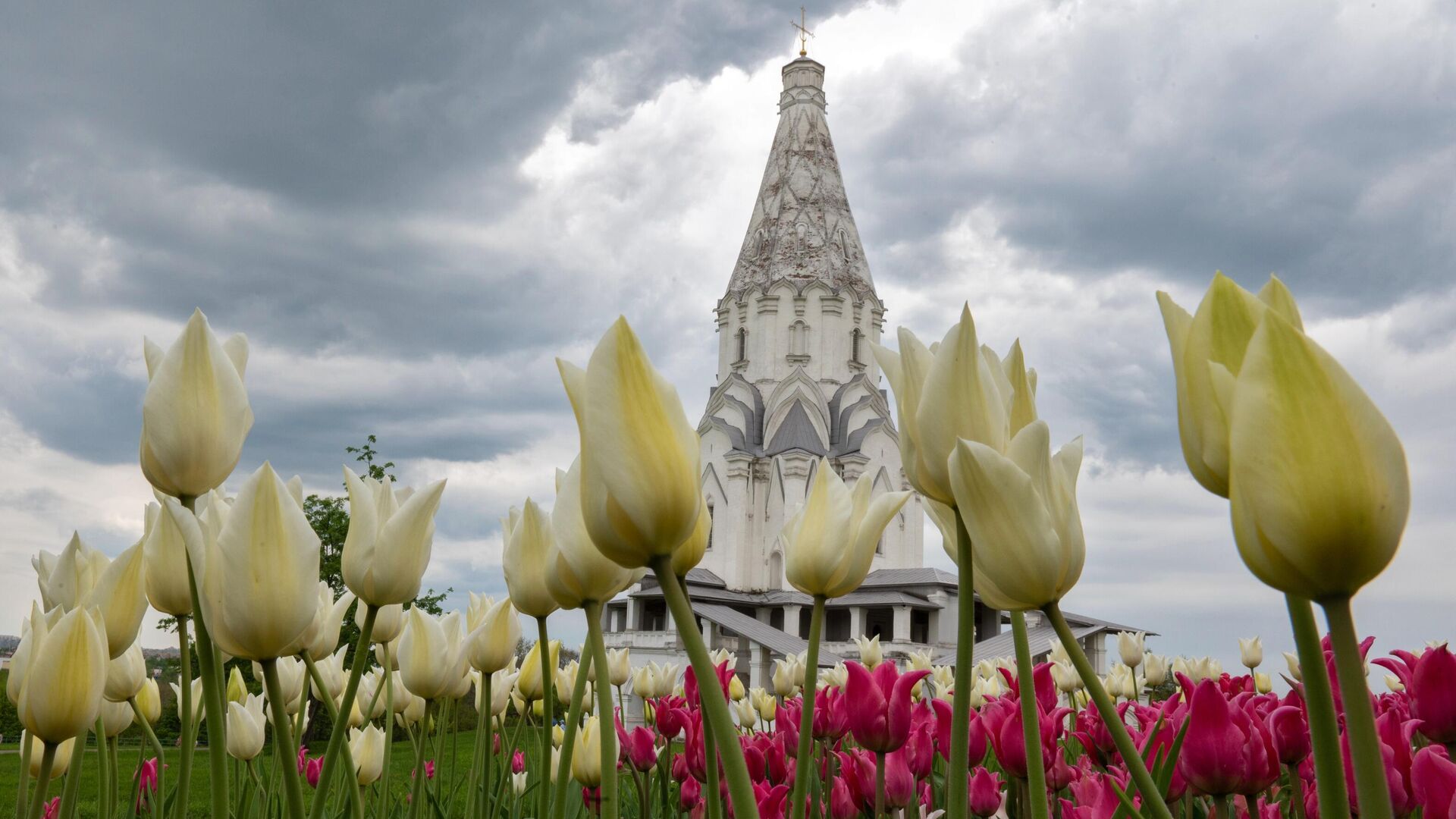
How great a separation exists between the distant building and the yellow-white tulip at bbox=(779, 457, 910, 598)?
29898 millimetres

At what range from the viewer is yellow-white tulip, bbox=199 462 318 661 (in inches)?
50.4

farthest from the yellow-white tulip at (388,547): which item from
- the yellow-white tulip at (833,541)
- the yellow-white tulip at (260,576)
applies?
the yellow-white tulip at (833,541)

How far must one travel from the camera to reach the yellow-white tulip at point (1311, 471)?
2.30 ft

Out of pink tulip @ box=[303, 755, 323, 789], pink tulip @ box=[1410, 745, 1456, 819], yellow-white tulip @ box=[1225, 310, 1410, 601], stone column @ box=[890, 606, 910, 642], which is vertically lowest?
pink tulip @ box=[303, 755, 323, 789]

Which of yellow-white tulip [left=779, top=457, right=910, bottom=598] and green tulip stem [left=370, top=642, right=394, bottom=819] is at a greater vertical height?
yellow-white tulip [left=779, top=457, right=910, bottom=598]

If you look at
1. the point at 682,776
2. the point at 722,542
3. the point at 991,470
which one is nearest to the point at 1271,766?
the point at 991,470

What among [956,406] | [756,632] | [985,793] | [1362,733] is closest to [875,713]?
[985,793]

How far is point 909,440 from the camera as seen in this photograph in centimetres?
132

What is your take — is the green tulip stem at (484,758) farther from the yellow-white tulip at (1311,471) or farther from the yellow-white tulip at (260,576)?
the yellow-white tulip at (1311,471)

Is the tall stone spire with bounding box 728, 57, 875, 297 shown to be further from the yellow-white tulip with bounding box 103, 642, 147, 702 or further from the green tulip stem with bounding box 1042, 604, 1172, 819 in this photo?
the green tulip stem with bounding box 1042, 604, 1172, 819

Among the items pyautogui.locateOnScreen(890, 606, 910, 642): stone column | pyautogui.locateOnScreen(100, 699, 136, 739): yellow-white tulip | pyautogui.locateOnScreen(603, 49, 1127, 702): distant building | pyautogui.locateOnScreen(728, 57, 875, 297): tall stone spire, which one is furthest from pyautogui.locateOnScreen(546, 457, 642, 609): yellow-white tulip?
pyautogui.locateOnScreen(728, 57, 875, 297): tall stone spire

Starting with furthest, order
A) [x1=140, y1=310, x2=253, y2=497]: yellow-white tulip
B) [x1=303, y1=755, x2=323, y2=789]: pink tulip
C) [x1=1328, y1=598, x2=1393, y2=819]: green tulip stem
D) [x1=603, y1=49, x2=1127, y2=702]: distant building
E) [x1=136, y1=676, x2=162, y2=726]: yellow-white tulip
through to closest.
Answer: [x1=603, y1=49, x2=1127, y2=702]: distant building, [x1=303, y1=755, x2=323, y2=789]: pink tulip, [x1=136, y1=676, x2=162, y2=726]: yellow-white tulip, [x1=140, y1=310, x2=253, y2=497]: yellow-white tulip, [x1=1328, y1=598, x2=1393, y2=819]: green tulip stem

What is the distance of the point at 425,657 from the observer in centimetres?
239

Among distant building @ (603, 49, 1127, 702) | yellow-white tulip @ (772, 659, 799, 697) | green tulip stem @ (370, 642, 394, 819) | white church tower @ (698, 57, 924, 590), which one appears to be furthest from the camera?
white church tower @ (698, 57, 924, 590)
